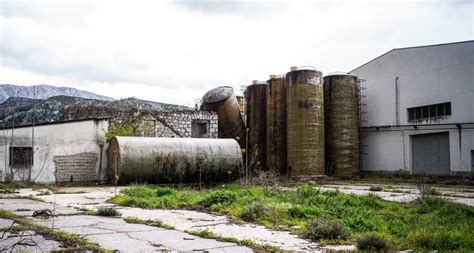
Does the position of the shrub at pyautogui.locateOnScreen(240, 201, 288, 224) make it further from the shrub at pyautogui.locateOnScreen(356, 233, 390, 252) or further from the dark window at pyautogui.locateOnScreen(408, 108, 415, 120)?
the dark window at pyautogui.locateOnScreen(408, 108, 415, 120)

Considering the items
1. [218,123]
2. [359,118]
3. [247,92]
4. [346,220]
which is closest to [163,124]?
[218,123]

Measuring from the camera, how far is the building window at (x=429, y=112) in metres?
20.2

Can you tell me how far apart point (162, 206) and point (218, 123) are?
1536cm

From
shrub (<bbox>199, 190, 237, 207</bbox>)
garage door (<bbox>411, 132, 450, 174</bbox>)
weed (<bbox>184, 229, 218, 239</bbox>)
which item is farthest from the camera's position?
garage door (<bbox>411, 132, 450, 174</bbox>)

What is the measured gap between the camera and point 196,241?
5.04 m

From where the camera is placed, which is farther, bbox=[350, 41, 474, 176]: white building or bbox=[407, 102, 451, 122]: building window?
bbox=[407, 102, 451, 122]: building window

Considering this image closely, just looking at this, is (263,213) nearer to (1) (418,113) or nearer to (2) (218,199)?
(2) (218,199)

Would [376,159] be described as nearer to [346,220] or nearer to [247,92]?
[247,92]

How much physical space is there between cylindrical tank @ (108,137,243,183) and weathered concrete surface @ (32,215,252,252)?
8266 mm

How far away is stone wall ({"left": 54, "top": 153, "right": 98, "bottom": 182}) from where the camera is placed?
1636 cm

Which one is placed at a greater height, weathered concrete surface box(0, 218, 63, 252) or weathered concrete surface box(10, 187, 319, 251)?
weathered concrete surface box(0, 218, 63, 252)

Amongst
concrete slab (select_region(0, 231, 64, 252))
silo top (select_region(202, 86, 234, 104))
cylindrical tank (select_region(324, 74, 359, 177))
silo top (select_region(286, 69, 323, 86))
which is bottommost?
concrete slab (select_region(0, 231, 64, 252))

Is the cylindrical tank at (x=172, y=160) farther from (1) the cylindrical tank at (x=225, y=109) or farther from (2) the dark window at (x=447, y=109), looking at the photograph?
(2) the dark window at (x=447, y=109)

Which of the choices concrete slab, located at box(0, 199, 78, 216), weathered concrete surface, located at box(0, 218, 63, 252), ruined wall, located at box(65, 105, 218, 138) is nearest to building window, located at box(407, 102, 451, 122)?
ruined wall, located at box(65, 105, 218, 138)
